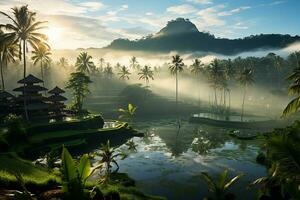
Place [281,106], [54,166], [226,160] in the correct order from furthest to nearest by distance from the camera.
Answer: [281,106]
[226,160]
[54,166]

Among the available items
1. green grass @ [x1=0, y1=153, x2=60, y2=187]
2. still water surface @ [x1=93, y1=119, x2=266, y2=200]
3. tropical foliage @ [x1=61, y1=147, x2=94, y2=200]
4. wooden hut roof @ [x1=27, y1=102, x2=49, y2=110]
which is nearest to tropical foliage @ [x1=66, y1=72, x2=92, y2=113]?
wooden hut roof @ [x1=27, y1=102, x2=49, y2=110]

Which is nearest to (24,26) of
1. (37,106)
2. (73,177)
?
(37,106)

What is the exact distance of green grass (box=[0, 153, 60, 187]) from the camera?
87.5 feet

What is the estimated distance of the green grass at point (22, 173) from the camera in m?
26.7

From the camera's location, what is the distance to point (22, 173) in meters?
30.5

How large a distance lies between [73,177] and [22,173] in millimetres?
16452

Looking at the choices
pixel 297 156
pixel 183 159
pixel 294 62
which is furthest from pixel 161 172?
pixel 294 62

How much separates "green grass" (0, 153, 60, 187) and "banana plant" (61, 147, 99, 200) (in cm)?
1035

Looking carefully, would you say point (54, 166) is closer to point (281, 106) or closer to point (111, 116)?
point (111, 116)

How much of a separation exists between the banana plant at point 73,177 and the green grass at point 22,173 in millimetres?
10349

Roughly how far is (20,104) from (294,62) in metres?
165

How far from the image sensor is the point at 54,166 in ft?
153

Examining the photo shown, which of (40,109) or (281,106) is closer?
(40,109)

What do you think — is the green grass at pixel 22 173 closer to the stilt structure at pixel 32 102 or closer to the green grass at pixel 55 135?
the green grass at pixel 55 135
